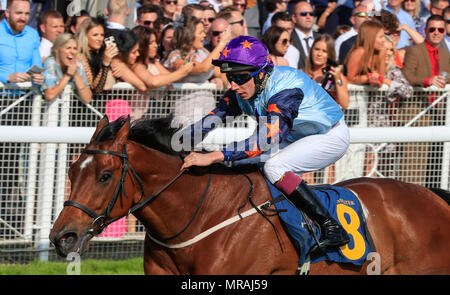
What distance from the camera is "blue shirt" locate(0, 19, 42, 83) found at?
262 inches

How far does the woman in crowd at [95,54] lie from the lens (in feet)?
20.6

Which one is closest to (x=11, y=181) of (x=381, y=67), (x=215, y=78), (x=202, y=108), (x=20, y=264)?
(x=20, y=264)

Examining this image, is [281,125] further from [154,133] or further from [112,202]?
[112,202]

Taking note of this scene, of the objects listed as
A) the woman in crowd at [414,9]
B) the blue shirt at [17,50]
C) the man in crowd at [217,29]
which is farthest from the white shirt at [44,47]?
the woman in crowd at [414,9]

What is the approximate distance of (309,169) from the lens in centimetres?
453

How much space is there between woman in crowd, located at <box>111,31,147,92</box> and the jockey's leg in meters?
2.34

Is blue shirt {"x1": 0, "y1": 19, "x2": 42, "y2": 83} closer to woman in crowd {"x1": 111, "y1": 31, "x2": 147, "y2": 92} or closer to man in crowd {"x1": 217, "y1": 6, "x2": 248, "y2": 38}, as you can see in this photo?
woman in crowd {"x1": 111, "y1": 31, "x2": 147, "y2": 92}

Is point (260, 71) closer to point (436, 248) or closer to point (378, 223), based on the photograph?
point (378, 223)

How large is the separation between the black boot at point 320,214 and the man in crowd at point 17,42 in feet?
11.2

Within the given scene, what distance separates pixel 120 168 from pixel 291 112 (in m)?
1.04

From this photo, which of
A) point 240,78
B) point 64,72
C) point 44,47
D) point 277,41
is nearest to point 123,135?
point 240,78

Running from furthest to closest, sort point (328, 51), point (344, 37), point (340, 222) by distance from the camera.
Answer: point (344, 37)
point (328, 51)
point (340, 222)

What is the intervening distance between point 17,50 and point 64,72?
0.84 meters

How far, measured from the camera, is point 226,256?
4.05m
